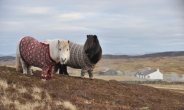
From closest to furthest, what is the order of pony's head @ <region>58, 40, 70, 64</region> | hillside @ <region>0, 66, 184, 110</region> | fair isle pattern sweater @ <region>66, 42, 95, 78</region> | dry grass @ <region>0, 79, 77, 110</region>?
dry grass @ <region>0, 79, 77, 110</region>, hillside @ <region>0, 66, 184, 110</region>, pony's head @ <region>58, 40, 70, 64</region>, fair isle pattern sweater @ <region>66, 42, 95, 78</region>

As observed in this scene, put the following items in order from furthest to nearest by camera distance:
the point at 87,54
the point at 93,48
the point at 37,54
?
the point at 87,54 → the point at 93,48 → the point at 37,54

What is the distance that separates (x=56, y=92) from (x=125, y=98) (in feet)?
9.57

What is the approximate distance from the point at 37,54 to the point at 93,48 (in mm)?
3436

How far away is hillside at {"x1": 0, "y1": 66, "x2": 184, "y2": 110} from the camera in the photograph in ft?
28.0

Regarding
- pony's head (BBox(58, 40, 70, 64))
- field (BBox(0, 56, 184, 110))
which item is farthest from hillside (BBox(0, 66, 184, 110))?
pony's head (BBox(58, 40, 70, 64))

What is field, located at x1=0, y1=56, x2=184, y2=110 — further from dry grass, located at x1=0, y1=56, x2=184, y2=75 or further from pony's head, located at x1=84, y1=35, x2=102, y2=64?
dry grass, located at x1=0, y1=56, x2=184, y2=75

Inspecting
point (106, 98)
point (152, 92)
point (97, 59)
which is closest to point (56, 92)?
point (106, 98)

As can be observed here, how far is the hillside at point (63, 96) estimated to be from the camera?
8.54 metres

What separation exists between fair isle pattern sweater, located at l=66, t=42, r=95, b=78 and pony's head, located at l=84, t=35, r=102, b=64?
0.88ft

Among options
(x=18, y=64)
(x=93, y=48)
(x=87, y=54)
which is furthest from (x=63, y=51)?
(x=87, y=54)

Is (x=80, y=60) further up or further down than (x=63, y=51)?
further down

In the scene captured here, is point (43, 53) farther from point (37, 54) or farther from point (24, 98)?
point (24, 98)

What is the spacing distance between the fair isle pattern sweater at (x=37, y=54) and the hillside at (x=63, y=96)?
610 mm

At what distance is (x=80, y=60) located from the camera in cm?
1469
